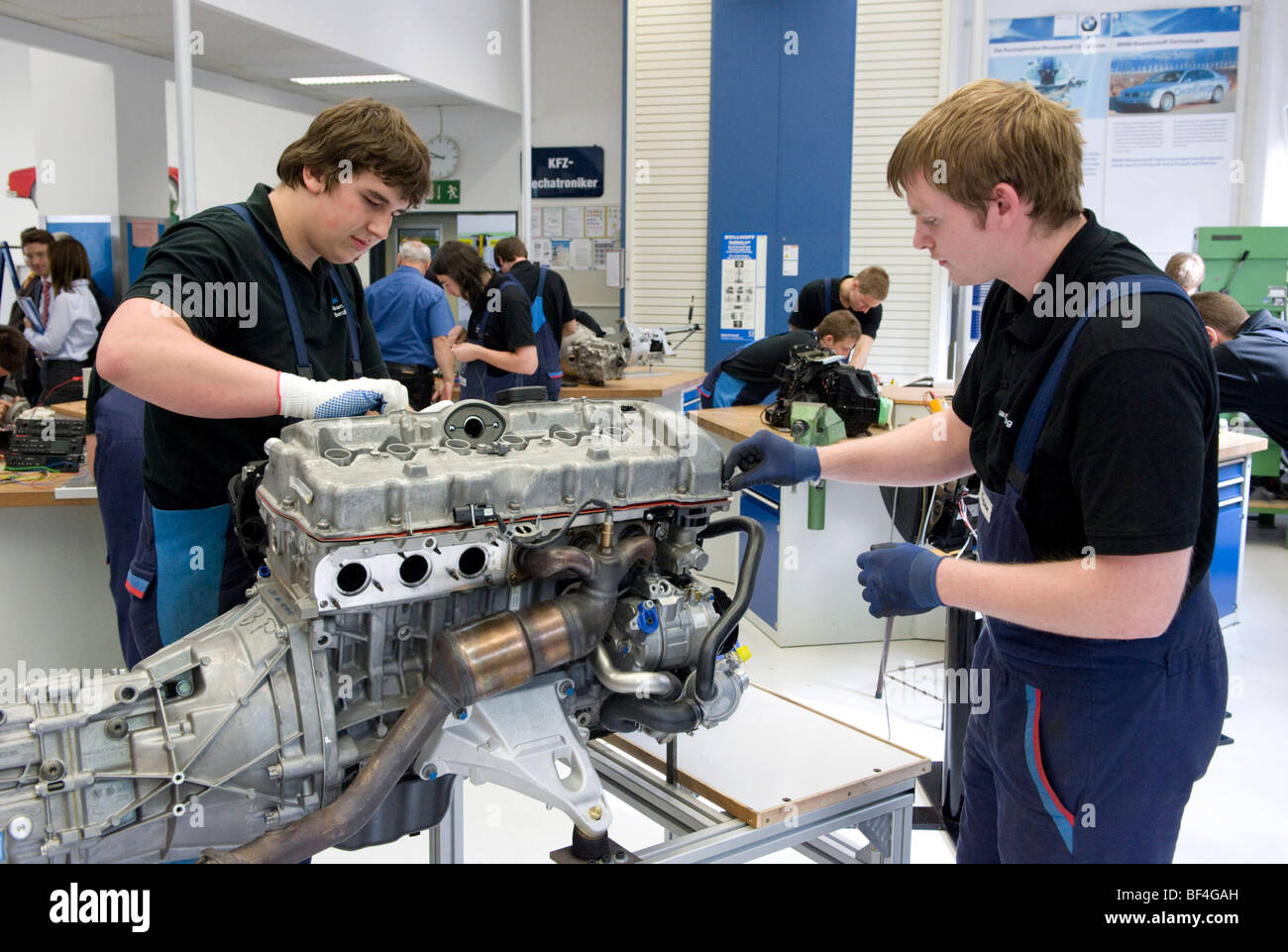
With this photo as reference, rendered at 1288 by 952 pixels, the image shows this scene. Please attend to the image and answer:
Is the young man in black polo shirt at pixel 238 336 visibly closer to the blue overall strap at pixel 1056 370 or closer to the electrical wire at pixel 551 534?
the electrical wire at pixel 551 534

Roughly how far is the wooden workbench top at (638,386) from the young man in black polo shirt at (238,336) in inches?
133

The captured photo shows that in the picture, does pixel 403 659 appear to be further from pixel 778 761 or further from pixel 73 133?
pixel 73 133

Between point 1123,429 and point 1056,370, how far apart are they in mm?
142

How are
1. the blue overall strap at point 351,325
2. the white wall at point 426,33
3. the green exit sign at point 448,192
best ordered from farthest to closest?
the green exit sign at point 448,192, the white wall at point 426,33, the blue overall strap at point 351,325

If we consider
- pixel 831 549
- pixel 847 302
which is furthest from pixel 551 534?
pixel 847 302

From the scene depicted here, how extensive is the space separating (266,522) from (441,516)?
1.12 ft

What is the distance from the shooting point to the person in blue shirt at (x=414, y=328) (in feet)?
16.0

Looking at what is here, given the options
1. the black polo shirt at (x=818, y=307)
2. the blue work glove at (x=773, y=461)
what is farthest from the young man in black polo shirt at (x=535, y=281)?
the blue work glove at (x=773, y=461)

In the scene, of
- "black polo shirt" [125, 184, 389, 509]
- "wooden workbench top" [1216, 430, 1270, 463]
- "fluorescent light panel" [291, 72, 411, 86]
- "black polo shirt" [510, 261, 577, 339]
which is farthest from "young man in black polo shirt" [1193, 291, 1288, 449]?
"fluorescent light panel" [291, 72, 411, 86]

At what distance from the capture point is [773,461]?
5.65 feet

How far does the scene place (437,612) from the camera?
143 centimetres

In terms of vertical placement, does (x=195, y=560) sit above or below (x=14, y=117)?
below

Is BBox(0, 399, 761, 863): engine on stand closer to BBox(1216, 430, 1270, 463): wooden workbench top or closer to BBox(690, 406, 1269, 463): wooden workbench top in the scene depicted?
BBox(690, 406, 1269, 463): wooden workbench top
